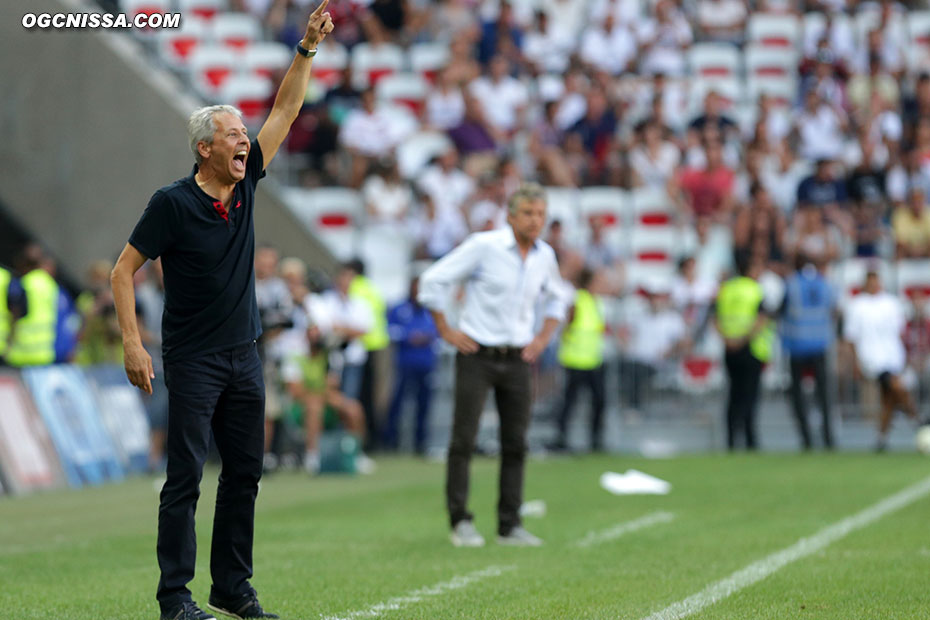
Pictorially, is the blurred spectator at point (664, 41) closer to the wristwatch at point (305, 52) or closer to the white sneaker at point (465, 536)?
the white sneaker at point (465, 536)

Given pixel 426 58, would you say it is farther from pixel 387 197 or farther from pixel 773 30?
pixel 773 30

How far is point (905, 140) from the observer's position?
81.1ft

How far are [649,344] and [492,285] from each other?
10853 millimetres

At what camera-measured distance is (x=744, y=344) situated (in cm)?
2092

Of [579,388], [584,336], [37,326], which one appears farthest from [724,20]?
[37,326]

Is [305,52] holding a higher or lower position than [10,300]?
higher

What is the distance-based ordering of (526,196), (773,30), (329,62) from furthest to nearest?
(773,30) < (329,62) < (526,196)

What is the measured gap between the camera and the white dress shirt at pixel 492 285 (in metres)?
11.0

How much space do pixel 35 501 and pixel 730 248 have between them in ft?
38.8

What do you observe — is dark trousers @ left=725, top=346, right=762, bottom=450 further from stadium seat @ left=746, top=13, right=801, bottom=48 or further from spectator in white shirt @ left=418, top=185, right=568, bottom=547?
spectator in white shirt @ left=418, top=185, right=568, bottom=547

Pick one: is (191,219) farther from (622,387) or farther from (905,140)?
(905,140)

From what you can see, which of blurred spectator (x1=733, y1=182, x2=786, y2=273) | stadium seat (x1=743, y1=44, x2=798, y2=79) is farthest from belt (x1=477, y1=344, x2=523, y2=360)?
stadium seat (x1=743, y1=44, x2=798, y2=79)

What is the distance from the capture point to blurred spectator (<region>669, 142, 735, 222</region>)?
23.7m

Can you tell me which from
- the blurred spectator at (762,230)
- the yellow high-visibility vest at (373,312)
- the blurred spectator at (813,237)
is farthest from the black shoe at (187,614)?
the blurred spectator at (762,230)
